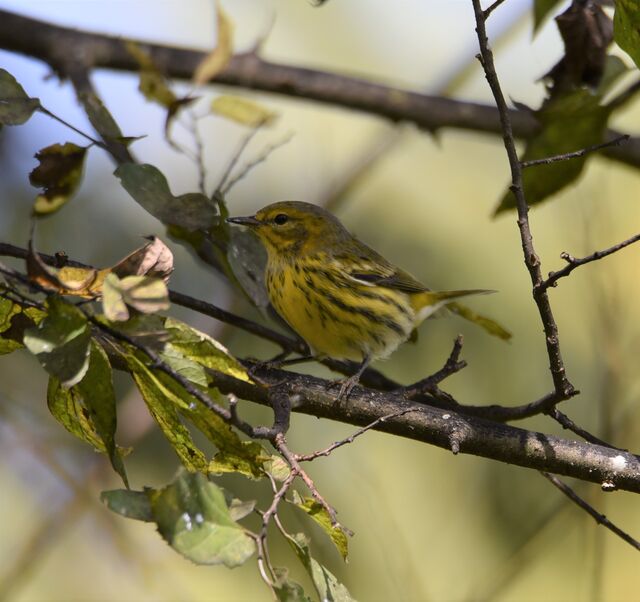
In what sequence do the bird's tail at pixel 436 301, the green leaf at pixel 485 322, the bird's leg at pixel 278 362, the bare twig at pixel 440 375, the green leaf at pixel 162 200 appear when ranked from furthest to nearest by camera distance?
the bird's tail at pixel 436 301
the green leaf at pixel 485 322
the bird's leg at pixel 278 362
the bare twig at pixel 440 375
the green leaf at pixel 162 200

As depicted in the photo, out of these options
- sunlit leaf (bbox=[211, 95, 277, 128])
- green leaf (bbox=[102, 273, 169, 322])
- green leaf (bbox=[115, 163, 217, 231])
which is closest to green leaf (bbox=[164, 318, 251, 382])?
green leaf (bbox=[102, 273, 169, 322])

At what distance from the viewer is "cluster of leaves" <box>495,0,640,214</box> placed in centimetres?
342

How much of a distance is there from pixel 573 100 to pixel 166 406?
212 cm

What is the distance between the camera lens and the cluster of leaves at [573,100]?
11.2 ft

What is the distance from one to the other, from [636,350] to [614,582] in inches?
55.2

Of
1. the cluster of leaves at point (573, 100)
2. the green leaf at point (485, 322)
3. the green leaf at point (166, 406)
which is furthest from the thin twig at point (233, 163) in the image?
the green leaf at point (485, 322)

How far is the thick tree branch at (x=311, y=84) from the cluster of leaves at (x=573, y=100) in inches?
35.7

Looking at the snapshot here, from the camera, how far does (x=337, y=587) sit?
6.50 ft

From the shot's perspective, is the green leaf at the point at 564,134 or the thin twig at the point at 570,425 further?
the green leaf at the point at 564,134

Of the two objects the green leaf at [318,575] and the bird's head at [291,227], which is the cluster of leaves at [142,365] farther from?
the bird's head at [291,227]

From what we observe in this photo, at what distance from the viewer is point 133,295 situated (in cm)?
179

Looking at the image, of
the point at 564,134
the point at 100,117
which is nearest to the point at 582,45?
the point at 564,134

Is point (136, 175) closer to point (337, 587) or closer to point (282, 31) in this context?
point (337, 587)

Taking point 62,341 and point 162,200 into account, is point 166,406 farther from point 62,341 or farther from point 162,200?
point 162,200
